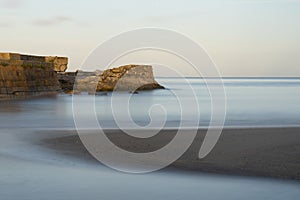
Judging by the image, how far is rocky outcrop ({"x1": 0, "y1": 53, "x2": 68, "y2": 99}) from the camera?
24594 mm

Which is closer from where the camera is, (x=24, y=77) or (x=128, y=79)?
(x=24, y=77)

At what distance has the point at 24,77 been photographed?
26344 millimetres

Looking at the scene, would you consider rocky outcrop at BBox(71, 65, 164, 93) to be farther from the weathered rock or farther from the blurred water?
the blurred water

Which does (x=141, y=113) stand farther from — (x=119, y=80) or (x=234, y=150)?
(x=119, y=80)

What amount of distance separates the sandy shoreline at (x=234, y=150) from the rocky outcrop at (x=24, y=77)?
1497 centimetres

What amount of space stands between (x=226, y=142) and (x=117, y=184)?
12.3 feet

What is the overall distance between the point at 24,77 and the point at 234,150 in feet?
67.8

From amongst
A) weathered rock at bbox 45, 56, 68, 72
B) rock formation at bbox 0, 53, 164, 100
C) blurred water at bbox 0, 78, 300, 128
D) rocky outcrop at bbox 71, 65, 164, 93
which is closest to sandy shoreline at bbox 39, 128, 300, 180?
blurred water at bbox 0, 78, 300, 128

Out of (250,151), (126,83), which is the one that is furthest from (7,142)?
(126,83)

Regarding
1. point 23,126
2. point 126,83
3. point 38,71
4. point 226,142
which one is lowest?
point 126,83

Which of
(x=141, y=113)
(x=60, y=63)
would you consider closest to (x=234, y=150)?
(x=141, y=113)

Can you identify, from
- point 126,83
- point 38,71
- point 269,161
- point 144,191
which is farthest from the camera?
point 126,83

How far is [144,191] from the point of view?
18.0 ft

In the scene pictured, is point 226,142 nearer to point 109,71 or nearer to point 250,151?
point 250,151
